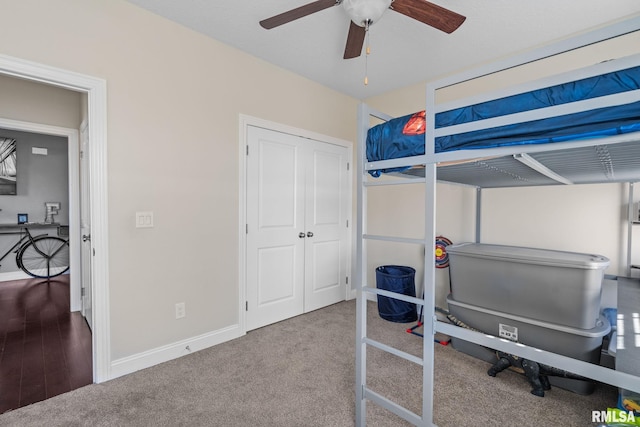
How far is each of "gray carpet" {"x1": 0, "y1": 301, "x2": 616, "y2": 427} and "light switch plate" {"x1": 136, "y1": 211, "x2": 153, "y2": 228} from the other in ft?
3.53

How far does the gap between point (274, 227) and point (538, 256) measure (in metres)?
2.23

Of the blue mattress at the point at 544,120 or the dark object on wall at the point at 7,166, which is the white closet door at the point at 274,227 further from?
the dark object on wall at the point at 7,166

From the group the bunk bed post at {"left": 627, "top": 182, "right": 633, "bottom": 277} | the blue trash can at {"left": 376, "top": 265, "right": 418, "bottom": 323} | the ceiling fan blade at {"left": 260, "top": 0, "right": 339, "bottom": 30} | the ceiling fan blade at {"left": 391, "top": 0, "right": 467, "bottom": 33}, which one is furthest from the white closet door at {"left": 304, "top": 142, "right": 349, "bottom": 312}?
the bunk bed post at {"left": 627, "top": 182, "right": 633, "bottom": 277}

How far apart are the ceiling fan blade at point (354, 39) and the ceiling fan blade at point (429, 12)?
0.80ft

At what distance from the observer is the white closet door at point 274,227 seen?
2881 mm

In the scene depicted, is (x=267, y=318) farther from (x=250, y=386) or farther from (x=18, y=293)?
(x=18, y=293)

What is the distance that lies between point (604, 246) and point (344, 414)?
232cm

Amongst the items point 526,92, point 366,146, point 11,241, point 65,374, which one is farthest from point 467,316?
point 11,241

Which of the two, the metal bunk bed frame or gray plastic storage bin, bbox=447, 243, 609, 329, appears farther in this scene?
gray plastic storage bin, bbox=447, 243, 609, 329

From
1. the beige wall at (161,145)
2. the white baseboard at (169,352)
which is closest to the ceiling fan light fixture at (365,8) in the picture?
the beige wall at (161,145)

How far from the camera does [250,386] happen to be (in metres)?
1.98

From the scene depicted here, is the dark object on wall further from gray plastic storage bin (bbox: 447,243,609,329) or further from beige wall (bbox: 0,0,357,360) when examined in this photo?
gray plastic storage bin (bbox: 447,243,609,329)

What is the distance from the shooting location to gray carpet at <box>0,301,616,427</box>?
1678 mm

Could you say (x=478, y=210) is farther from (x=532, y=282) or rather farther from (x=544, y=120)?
(x=544, y=120)
